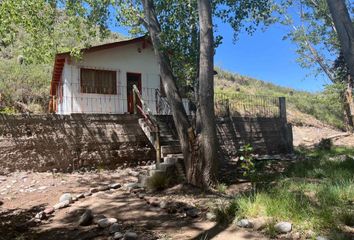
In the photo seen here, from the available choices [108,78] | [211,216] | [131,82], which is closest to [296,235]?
[211,216]

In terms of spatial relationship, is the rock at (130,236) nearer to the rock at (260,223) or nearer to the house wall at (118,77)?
the rock at (260,223)

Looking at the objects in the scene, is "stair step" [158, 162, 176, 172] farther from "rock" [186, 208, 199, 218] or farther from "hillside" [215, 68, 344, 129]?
"hillside" [215, 68, 344, 129]

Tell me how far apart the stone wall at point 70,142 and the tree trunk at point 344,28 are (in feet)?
27.4

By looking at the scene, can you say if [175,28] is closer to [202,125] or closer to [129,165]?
[202,125]

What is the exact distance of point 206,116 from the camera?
8312 mm

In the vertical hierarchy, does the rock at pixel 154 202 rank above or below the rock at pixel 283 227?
below

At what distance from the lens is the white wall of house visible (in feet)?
45.5

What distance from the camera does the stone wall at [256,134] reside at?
50.4 ft

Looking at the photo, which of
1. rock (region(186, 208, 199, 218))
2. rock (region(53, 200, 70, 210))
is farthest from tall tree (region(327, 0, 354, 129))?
rock (region(53, 200, 70, 210))

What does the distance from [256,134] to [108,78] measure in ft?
24.9

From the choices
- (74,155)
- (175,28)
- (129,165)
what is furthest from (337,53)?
(74,155)

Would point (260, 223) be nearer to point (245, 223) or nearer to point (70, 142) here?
point (245, 223)

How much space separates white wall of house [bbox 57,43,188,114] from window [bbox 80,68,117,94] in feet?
0.53

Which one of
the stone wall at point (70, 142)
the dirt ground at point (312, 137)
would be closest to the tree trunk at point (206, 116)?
the stone wall at point (70, 142)
